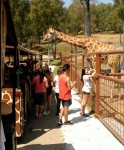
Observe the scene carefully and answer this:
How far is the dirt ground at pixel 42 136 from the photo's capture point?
6.11 m

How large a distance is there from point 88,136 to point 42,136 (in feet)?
3.58

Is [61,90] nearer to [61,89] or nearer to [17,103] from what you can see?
[61,89]

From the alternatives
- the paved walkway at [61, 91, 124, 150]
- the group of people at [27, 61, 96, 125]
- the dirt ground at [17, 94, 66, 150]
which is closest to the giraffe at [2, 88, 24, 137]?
the dirt ground at [17, 94, 66, 150]

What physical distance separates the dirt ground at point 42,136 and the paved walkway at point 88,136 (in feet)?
0.63

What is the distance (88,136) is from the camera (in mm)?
6613

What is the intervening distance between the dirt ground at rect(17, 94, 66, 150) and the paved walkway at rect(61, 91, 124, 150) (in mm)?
192

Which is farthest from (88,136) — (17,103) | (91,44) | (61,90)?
(91,44)

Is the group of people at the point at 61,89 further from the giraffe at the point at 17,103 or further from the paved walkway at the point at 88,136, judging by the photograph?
the giraffe at the point at 17,103

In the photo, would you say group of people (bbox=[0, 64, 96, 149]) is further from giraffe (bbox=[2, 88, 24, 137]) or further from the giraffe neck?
the giraffe neck

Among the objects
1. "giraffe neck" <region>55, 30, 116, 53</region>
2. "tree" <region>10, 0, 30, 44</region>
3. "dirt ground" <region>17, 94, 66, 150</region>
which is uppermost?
"tree" <region>10, 0, 30, 44</region>

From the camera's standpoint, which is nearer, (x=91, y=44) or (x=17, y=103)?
(x=17, y=103)

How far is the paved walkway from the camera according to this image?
5.92m

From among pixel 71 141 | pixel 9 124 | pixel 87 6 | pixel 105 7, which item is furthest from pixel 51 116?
pixel 105 7

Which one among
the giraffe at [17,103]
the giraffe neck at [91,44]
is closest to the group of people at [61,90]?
the giraffe at [17,103]
